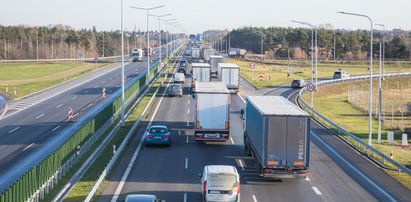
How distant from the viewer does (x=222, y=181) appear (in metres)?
21.1

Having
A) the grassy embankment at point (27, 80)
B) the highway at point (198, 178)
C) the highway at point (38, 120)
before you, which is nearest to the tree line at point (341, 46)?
the grassy embankment at point (27, 80)

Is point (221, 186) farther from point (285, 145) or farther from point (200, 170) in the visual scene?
point (200, 170)

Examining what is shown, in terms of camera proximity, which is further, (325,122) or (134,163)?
(325,122)

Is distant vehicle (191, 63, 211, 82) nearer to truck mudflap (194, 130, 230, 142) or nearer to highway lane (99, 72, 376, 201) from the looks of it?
highway lane (99, 72, 376, 201)

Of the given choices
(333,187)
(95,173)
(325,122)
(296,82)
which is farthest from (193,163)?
(296,82)

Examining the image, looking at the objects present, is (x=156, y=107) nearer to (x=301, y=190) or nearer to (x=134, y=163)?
(x=134, y=163)

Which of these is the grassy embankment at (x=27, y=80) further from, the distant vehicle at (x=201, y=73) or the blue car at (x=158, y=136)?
the blue car at (x=158, y=136)

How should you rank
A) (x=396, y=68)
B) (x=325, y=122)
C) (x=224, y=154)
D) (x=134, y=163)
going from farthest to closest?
(x=396, y=68)
(x=325, y=122)
(x=224, y=154)
(x=134, y=163)

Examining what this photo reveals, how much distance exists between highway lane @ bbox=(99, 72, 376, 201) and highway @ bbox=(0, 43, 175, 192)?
540 cm

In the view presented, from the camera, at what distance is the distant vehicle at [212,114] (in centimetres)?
3425

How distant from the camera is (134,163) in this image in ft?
98.8

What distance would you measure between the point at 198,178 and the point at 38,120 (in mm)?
24793

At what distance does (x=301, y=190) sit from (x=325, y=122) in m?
23.2

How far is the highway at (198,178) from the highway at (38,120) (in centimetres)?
533
